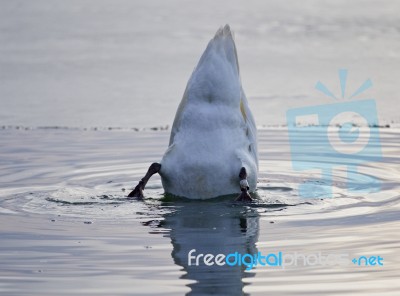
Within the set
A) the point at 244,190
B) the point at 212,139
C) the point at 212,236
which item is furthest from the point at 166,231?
the point at 212,139

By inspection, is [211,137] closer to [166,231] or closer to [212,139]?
[212,139]

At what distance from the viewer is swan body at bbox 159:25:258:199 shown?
8.33 meters

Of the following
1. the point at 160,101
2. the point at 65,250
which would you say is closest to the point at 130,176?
the point at 65,250

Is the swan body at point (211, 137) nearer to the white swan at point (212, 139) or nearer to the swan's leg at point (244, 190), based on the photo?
the white swan at point (212, 139)

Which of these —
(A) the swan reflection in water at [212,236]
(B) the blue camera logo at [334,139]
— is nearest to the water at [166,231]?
(A) the swan reflection in water at [212,236]

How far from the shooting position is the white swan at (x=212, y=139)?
8320 millimetres

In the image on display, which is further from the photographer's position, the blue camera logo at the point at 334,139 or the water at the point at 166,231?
the blue camera logo at the point at 334,139

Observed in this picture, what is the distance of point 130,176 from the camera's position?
10078 mm

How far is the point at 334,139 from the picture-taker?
42.1 ft

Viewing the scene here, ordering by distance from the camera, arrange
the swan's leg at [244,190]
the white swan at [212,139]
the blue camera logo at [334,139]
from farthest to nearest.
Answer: the blue camera logo at [334,139], the white swan at [212,139], the swan's leg at [244,190]

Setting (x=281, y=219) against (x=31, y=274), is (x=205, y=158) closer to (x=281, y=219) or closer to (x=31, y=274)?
(x=281, y=219)

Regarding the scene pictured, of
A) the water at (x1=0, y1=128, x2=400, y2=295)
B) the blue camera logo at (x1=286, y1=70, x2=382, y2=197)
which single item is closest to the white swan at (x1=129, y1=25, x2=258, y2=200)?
the water at (x1=0, y1=128, x2=400, y2=295)

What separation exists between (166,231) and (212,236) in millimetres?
400

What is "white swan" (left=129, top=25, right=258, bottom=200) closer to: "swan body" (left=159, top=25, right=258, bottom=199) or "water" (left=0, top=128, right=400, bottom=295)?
"swan body" (left=159, top=25, right=258, bottom=199)
